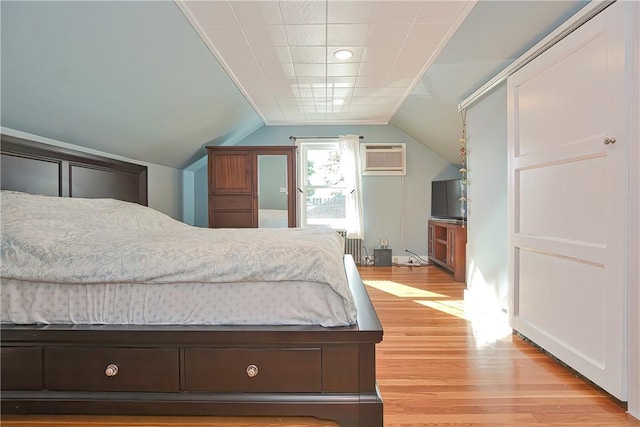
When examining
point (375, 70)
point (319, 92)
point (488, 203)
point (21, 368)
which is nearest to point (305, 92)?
point (319, 92)

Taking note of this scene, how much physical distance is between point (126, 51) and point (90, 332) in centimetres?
175

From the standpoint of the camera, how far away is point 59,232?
153 centimetres

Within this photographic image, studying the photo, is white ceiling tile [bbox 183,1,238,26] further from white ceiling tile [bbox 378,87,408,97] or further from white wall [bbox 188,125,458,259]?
white wall [bbox 188,125,458,259]

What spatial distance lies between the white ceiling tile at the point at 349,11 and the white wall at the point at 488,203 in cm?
128

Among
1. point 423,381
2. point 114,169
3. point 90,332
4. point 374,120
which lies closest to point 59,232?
point 90,332

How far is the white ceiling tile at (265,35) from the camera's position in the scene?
2367 millimetres

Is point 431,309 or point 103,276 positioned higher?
point 103,276

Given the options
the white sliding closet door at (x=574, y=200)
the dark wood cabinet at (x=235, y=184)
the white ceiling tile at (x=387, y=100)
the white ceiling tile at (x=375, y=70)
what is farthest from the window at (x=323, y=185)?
the white sliding closet door at (x=574, y=200)

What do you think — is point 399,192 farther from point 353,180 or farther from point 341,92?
point 341,92

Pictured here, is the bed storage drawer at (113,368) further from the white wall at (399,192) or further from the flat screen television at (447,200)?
the white wall at (399,192)

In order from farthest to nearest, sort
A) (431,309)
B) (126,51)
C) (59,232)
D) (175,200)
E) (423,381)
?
(175,200) → (431,309) → (126,51) → (423,381) → (59,232)

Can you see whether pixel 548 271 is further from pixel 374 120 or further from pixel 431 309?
pixel 374 120

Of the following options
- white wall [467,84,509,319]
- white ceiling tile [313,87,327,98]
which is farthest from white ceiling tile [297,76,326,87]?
white wall [467,84,509,319]

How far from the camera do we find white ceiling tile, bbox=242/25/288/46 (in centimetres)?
237
